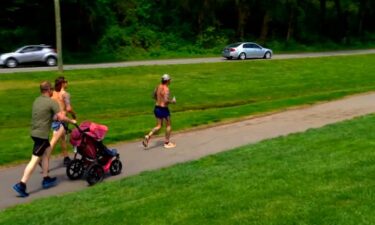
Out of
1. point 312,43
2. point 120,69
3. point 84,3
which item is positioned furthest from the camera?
point 312,43

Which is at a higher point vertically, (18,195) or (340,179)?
(340,179)

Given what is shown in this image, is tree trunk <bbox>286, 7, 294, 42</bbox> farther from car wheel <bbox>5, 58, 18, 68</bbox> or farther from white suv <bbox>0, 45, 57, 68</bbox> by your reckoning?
car wheel <bbox>5, 58, 18, 68</bbox>

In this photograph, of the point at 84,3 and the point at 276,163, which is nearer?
the point at 276,163

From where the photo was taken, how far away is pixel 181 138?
16.3 meters

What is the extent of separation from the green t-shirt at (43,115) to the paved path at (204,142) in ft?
3.54

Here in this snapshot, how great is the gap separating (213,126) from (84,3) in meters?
35.1

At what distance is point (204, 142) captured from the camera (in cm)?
1552

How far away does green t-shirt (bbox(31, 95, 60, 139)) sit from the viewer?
10562 mm

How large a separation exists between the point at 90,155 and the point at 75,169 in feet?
1.55

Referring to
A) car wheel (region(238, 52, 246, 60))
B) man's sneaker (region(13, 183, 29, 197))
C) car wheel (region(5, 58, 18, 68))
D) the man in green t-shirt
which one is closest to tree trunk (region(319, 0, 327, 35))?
car wheel (region(238, 52, 246, 60))

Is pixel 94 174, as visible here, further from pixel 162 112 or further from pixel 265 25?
pixel 265 25

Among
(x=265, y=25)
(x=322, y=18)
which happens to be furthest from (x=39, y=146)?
(x=322, y=18)

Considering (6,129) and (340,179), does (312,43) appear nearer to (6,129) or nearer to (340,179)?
(6,129)

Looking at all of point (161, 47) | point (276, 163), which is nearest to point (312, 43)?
point (161, 47)
